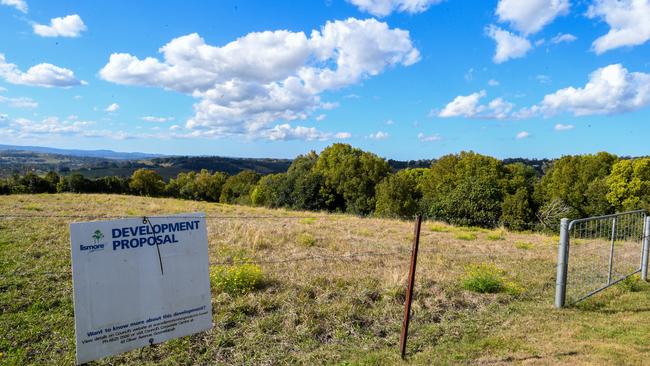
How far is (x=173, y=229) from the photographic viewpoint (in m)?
4.61

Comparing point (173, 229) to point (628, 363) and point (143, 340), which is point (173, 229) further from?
point (628, 363)

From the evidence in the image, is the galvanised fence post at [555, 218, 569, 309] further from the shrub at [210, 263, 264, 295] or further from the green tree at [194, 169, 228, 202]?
the green tree at [194, 169, 228, 202]

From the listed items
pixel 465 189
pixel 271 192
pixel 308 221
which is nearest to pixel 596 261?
pixel 308 221

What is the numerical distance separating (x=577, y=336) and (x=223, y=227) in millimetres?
12358

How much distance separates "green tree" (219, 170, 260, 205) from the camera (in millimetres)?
78500

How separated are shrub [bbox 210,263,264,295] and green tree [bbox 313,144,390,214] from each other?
4690 cm

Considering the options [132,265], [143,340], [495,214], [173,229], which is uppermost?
[173,229]

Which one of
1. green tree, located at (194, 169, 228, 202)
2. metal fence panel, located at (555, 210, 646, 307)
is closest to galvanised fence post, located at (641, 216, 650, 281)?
metal fence panel, located at (555, 210, 646, 307)

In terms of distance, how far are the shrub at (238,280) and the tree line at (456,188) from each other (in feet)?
121

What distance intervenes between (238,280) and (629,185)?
4999 centimetres

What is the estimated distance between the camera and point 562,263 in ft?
24.0

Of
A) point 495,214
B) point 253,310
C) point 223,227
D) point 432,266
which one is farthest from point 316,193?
point 253,310

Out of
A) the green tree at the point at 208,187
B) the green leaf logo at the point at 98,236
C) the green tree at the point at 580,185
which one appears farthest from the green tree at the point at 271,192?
the green leaf logo at the point at 98,236

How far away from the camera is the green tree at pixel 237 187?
78.5 metres
